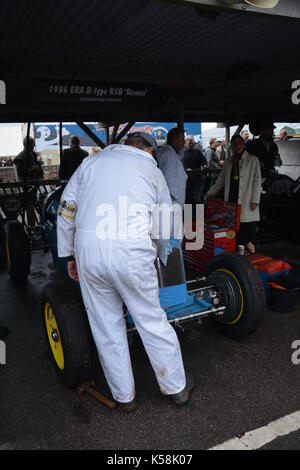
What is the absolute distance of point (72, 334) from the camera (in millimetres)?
2627

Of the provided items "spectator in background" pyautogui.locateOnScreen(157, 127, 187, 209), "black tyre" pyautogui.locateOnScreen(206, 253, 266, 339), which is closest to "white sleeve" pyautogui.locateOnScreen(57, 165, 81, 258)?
"black tyre" pyautogui.locateOnScreen(206, 253, 266, 339)

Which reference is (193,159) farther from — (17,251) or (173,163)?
(17,251)

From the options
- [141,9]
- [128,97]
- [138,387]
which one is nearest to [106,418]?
[138,387]

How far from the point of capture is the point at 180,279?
3146mm

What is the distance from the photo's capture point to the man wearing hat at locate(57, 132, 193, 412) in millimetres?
2297

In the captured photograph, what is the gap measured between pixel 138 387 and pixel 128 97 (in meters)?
3.83

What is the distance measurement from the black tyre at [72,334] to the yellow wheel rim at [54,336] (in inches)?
3.9

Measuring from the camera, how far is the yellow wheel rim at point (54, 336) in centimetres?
293

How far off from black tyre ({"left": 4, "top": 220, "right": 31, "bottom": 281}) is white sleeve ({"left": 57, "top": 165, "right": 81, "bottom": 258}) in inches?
97.2

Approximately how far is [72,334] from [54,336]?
1.45ft

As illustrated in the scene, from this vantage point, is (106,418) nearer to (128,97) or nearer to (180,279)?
(180,279)

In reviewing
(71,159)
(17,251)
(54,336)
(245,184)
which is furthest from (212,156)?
(54,336)

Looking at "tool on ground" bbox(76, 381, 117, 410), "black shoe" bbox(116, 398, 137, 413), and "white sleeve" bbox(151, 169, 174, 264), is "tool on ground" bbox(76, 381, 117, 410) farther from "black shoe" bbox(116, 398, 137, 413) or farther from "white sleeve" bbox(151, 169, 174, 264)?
"white sleeve" bbox(151, 169, 174, 264)
